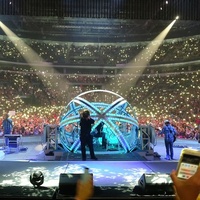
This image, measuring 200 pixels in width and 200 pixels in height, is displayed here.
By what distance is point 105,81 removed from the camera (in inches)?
1478

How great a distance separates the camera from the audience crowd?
3147 centimetres

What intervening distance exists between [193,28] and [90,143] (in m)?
27.4

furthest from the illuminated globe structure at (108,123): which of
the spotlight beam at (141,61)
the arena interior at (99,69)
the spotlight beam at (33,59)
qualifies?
the spotlight beam at (141,61)

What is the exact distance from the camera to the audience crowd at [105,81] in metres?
31.5

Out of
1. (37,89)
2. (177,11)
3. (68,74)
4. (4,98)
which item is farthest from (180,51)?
(177,11)

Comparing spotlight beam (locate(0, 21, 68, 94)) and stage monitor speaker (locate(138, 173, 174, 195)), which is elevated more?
spotlight beam (locate(0, 21, 68, 94))

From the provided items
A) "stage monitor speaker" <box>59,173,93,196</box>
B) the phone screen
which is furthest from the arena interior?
the phone screen

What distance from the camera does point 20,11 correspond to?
26.0 feet

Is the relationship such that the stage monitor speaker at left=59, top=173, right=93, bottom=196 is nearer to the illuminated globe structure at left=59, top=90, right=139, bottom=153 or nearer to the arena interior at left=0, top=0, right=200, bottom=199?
the illuminated globe structure at left=59, top=90, right=139, bottom=153

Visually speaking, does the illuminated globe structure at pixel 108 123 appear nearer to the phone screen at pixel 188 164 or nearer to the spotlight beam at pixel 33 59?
the phone screen at pixel 188 164

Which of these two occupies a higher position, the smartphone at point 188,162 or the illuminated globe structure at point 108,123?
the smartphone at point 188,162

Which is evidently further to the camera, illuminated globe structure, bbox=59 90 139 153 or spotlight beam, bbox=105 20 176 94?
spotlight beam, bbox=105 20 176 94

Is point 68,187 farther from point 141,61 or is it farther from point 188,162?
point 141,61

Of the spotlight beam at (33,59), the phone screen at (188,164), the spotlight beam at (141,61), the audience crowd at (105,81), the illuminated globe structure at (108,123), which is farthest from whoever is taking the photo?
the spotlight beam at (141,61)
